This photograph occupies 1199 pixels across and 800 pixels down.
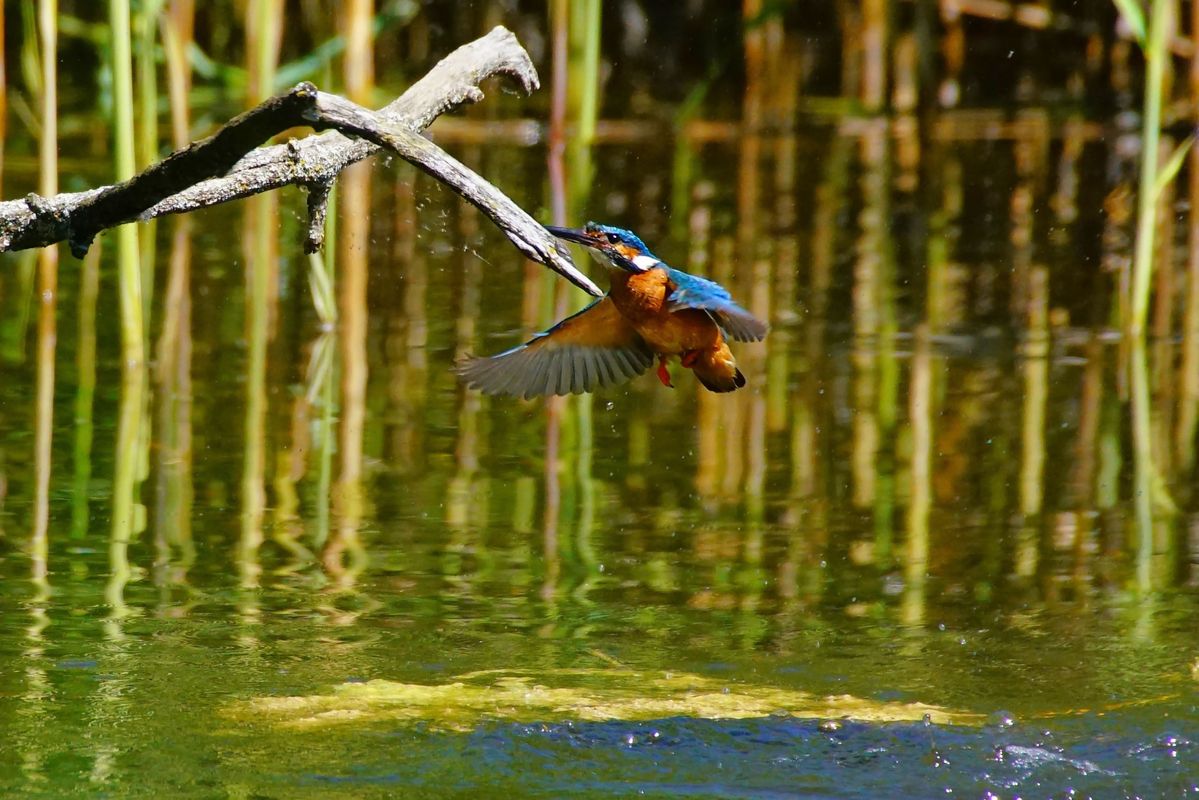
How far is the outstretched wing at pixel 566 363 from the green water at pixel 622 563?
0.47 metres

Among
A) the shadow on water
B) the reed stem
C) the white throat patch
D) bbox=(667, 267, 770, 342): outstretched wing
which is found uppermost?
the reed stem

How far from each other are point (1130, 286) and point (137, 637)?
5.13 metres

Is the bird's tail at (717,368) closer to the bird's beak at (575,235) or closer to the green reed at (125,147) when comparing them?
the bird's beak at (575,235)

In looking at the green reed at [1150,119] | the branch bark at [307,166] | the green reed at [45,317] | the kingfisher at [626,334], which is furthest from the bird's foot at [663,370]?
the green reed at [1150,119]

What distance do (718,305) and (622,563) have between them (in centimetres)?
113

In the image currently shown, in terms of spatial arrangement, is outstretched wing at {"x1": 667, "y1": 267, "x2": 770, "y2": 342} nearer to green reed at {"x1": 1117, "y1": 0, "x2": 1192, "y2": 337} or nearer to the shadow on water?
the shadow on water

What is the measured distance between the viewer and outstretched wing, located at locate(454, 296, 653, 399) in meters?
4.48

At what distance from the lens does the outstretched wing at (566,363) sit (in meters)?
4.48

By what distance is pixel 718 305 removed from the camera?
3.87 metres

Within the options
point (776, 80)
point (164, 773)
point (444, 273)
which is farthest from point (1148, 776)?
point (776, 80)

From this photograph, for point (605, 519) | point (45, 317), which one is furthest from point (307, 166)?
point (45, 317)

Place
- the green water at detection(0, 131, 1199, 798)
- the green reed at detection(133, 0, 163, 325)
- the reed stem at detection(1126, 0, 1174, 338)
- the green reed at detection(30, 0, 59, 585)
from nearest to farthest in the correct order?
the green water at detection(0, 131, 1199, 798)
the green reed at detection(30, 0, 59, 585)
the reed stem at detection(1126, 0, 1174, 338)
the green reed at detection(133, 0, 163, 325)

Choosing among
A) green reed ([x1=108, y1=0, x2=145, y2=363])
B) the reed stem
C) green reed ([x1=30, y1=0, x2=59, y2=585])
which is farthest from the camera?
the reed stem

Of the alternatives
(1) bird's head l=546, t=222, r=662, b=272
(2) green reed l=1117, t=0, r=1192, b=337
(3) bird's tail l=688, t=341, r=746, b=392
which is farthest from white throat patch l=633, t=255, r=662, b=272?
(2) green reed l=1117, t=0, r=1192, b=337
